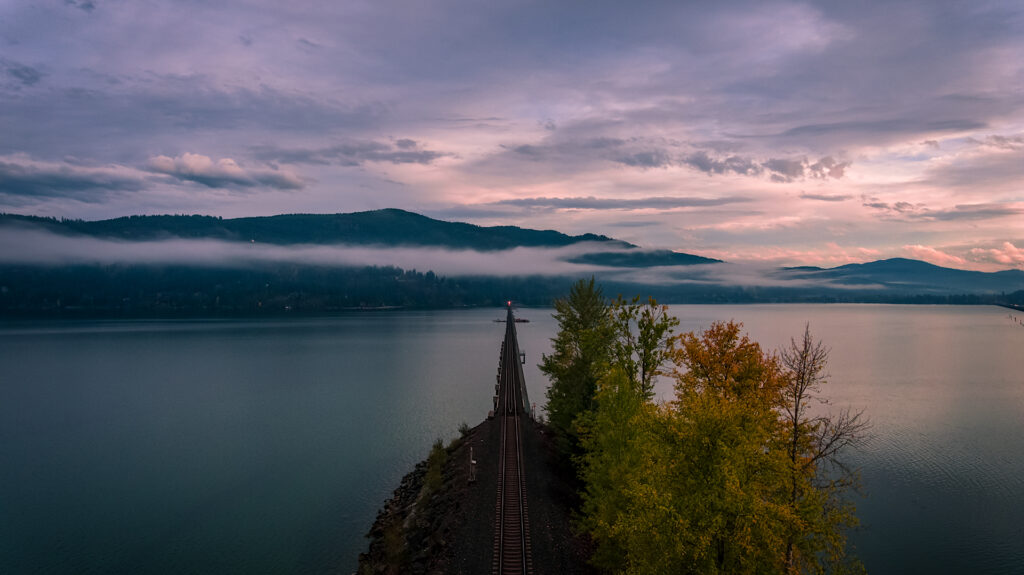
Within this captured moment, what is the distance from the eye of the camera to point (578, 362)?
43562mm

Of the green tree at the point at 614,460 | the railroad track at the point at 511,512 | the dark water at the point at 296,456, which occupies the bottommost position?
the dark water at the point at 296,456

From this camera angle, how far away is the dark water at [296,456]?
39156mm

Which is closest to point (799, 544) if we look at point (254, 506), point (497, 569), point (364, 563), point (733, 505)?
point (733, 505)

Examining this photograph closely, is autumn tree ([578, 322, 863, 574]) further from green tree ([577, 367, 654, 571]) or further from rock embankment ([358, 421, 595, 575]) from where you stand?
rock embankment ([358, 421, 595, 575])

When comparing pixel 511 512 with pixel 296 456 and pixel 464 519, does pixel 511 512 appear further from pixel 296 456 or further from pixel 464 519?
pixel 296 456

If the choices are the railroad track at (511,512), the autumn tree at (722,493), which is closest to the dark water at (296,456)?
the railroad track at (511,512)

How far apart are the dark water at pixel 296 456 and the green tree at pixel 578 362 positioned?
17577 millimetres

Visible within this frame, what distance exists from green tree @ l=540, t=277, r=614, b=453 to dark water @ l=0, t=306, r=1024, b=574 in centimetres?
1758

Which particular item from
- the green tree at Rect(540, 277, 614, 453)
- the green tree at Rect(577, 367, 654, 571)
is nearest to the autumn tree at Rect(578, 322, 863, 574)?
the green tree at Rect(577, 367, 654, 571)

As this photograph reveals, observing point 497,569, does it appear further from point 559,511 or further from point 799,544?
point 799,544

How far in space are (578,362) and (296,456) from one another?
122 feet

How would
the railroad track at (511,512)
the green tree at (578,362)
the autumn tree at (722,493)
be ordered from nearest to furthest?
the autumn tree at (722,493)
the railroad track at (511,512)
the green tree at (578,362)

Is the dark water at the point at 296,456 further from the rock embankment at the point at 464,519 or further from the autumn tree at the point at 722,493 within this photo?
the autumn tree at the point at 722,493

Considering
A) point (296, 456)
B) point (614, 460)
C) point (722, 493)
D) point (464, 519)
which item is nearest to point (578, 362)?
point (464, 519)
